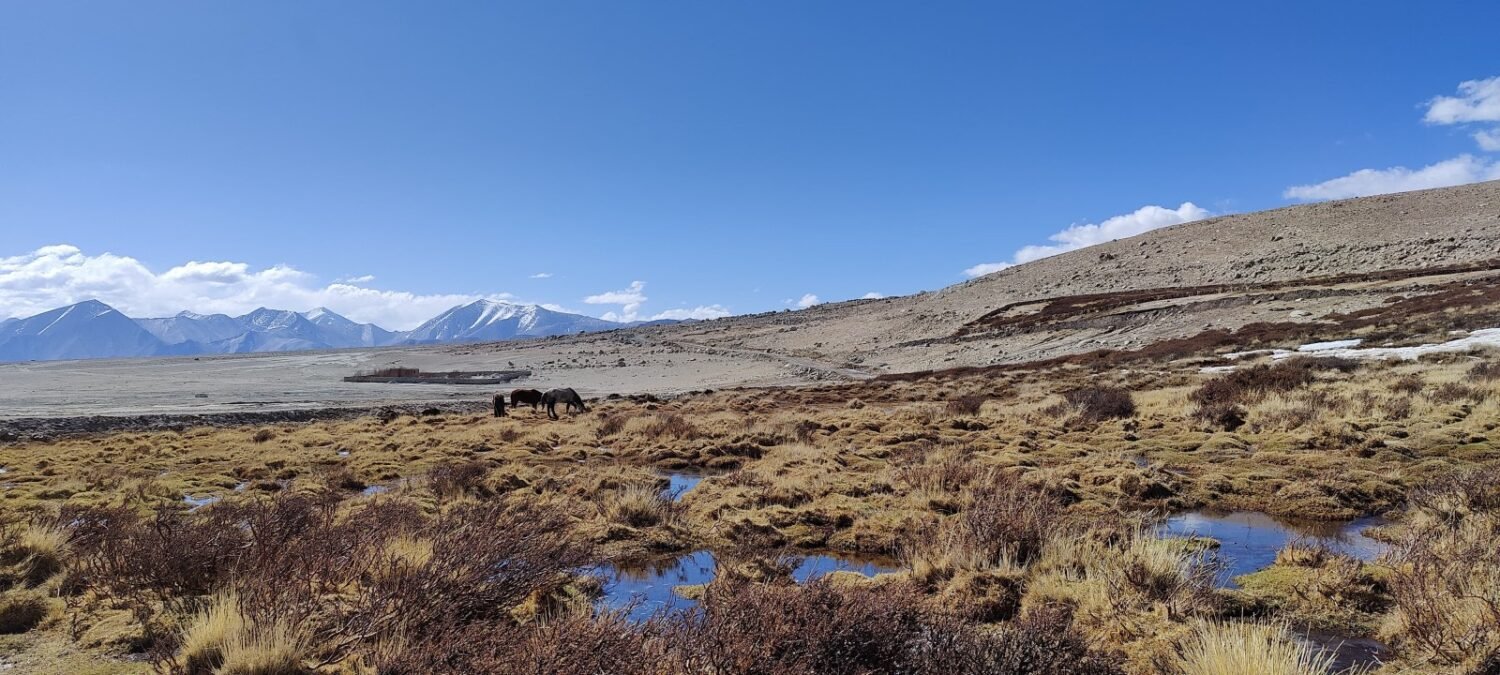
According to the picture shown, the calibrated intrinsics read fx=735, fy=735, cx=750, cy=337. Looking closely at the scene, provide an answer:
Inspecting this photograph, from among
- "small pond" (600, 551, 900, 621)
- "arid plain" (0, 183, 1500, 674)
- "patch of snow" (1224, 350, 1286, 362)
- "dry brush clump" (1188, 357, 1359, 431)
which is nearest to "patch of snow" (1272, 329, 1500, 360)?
"arid plain" (0, 183, 1500, 674)

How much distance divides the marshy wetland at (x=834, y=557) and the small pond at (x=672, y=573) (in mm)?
50

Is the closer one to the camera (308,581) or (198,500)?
(308,581)

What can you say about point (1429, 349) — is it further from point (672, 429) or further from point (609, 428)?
point (609, 428)

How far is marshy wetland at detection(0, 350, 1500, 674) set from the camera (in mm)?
4668

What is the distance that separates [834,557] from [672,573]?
1.98 m

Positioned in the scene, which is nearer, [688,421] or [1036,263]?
[688,421]

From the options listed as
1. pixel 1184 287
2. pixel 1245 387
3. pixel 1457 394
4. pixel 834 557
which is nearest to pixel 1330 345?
pixel 1245 387

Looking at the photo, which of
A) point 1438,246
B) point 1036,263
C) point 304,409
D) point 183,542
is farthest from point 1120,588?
point 1036,263

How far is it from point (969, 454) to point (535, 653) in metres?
12.1

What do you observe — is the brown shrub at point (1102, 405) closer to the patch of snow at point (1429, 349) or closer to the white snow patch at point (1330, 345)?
the patch of snow at point (1429, 349)

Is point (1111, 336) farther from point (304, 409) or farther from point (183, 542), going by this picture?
point (183, 542)

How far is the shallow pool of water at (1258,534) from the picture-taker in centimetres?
785

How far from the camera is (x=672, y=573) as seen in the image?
8.43 meters

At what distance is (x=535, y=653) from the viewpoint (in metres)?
4.08
